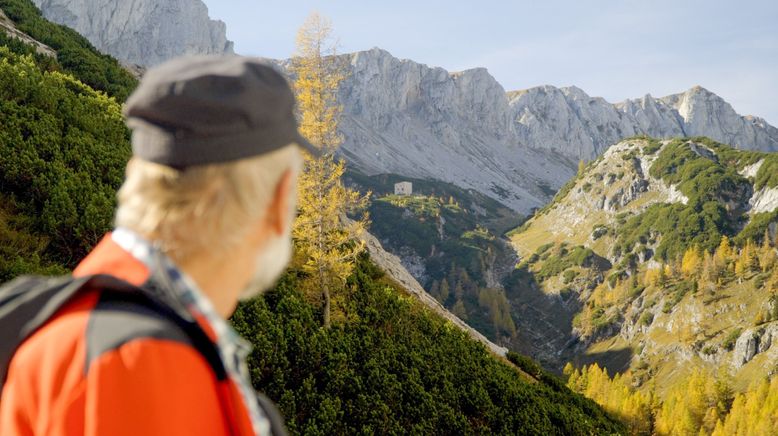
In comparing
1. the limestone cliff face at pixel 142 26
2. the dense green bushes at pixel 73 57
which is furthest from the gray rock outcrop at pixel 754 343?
the limestone cliff face at pixel 142 26

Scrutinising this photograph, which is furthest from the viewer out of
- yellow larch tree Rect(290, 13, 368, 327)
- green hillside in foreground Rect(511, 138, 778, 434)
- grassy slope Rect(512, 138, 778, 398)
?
grassy slope Rect(512, 138, 778, 398)

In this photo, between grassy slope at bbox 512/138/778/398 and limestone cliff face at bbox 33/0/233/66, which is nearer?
grassy slope at bbox 512/138/778/398

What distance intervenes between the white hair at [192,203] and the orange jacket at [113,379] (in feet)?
0.45

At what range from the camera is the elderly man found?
111 cm

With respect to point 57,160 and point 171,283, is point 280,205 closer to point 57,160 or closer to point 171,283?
point 171,283

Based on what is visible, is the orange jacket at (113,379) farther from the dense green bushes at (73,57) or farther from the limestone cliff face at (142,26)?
the limestone cliff face at (142,26)

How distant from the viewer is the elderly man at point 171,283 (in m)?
1.11

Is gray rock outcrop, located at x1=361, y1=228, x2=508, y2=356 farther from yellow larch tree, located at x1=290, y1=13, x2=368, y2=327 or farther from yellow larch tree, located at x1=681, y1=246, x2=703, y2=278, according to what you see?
yellow larch tree, located at x1=681, y1=246, x2=703, y2=278

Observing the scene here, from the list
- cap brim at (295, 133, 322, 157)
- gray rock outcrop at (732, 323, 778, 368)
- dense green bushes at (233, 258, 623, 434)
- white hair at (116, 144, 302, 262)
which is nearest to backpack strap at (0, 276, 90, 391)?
white hair at (116, 144, 302, 262)

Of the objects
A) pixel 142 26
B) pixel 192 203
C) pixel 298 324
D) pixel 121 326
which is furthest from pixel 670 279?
pixel 142 26

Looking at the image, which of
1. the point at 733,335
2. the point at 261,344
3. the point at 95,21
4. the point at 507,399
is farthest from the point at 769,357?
the point at 95,21

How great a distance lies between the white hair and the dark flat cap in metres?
0.04

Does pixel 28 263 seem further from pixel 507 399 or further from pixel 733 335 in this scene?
pixel 733 335

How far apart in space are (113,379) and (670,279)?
407 ft
